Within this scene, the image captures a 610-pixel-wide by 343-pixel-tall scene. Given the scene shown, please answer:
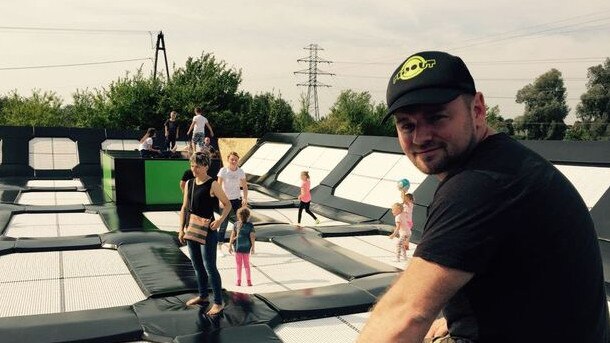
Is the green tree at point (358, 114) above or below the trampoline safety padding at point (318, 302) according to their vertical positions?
above

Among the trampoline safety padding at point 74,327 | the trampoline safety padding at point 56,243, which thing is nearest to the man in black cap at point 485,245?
the trampoline safety padding at point 74,327

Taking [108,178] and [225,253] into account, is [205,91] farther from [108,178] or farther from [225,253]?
[225,253]

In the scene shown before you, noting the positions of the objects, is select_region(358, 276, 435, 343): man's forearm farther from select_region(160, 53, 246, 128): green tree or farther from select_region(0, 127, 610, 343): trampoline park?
select_region(160, 53, 246, 128): green tree

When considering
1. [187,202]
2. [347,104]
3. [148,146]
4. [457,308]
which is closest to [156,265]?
[187,202]

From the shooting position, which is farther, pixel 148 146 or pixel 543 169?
pixel 148 146

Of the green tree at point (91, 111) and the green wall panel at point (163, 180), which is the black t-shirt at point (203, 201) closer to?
the green wall panel at point (163, 180)

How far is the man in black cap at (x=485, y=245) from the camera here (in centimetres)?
119

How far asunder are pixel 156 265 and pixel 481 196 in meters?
6.60

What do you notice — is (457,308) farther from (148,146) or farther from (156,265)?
(148,146)

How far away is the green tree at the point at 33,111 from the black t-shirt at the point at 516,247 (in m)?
47.1

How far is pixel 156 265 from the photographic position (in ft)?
23.3

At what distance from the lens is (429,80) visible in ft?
4.42

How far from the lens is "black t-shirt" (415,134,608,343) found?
3.88 feet

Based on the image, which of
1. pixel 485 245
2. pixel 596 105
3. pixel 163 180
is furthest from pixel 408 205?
pixel 596 105
